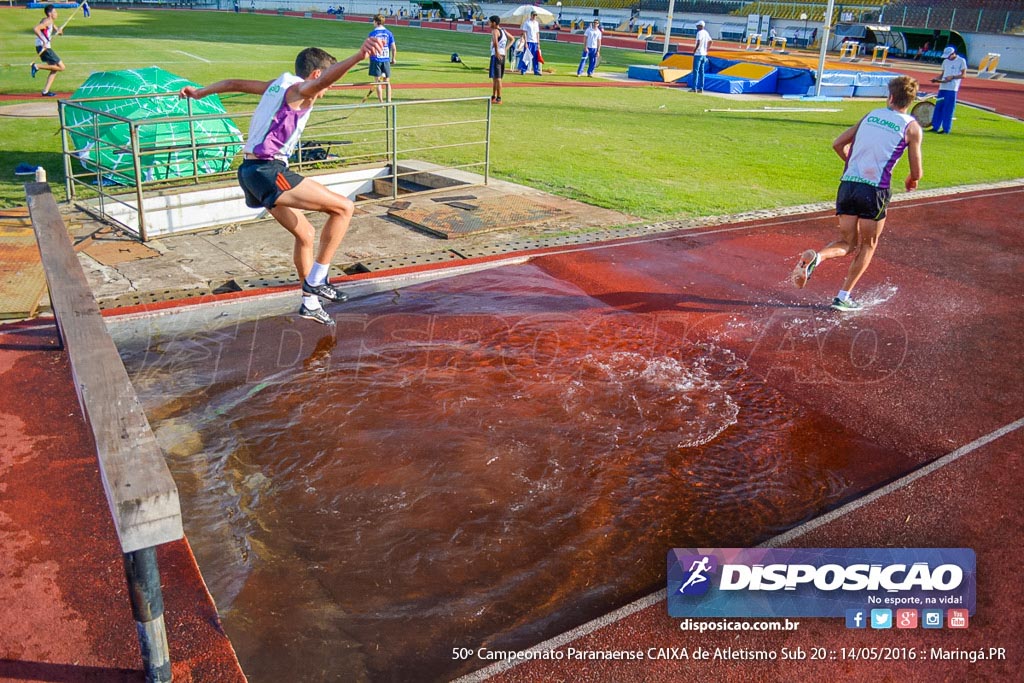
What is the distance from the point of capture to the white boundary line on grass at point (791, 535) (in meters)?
3.24

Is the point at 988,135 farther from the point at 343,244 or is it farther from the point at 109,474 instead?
the point at 109,474

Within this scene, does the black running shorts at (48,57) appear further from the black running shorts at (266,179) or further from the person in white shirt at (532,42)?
the person in white shirt at (532,42)

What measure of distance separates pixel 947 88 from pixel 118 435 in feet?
68.0

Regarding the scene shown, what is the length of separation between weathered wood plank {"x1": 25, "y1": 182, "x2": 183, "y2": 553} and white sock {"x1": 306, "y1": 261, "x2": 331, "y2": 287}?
235 centimetres

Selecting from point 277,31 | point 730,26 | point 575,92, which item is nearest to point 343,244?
point 575,92

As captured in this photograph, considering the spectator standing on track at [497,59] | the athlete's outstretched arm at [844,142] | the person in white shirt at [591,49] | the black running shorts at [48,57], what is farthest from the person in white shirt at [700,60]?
the athlete's outstretched arm at [844,142]

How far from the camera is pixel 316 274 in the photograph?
662 centimetres

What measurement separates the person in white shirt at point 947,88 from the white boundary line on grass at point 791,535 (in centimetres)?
1555

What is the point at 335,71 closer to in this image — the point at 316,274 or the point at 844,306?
the point at 316,274

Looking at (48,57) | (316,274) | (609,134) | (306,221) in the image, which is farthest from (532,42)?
(316,274)

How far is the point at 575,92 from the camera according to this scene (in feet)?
78.4

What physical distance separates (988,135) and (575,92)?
10710mm

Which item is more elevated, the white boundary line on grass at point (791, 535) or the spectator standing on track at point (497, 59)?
the spectator standing on track at point (497, 59)

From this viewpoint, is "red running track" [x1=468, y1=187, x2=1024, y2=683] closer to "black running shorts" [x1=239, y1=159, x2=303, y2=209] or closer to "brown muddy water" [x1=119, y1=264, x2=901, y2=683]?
"brown muddy water" [x1=119, y1=264, x2=901, y2=683]
